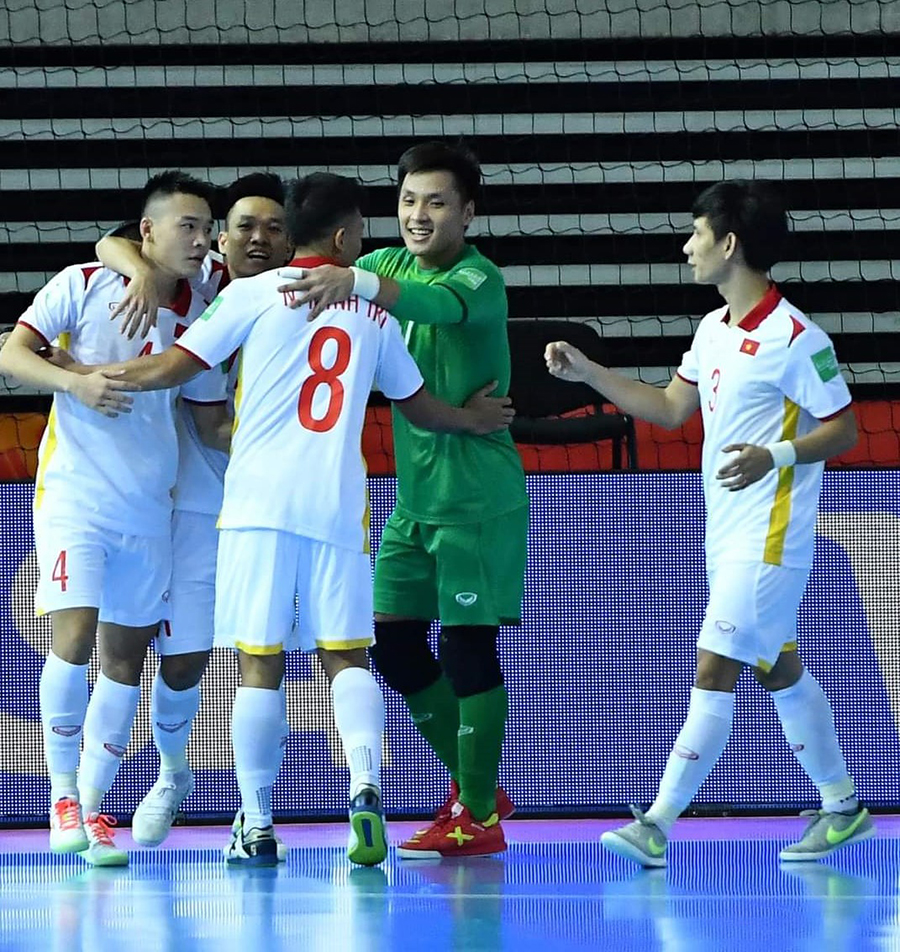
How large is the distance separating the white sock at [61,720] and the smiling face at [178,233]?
3.46ft

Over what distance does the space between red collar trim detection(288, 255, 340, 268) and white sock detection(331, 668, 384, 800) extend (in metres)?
1.00

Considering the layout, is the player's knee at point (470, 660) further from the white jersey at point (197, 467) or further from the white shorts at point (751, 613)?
the white jersey at point (197, 467)

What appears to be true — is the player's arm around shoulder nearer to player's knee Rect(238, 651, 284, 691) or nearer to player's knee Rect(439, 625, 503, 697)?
player's knee Rect(238, 651, 284, 691)

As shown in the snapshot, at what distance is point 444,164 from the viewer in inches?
177

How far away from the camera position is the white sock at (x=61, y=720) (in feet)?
13.9

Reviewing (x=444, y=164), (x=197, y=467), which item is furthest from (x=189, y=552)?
(x=444, y=164)

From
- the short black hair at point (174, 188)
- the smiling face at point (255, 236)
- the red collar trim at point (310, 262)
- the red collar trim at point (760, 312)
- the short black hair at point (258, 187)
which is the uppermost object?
the short black hair at point (258, 187)

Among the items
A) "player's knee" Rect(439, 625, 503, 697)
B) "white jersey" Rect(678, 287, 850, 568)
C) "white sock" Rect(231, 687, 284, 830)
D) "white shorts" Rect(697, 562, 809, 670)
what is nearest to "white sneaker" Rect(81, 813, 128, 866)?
"white sock" Rect(231, 687, 284, 830)

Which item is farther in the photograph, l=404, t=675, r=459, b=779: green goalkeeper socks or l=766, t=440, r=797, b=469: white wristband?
l=404, t=675, r=459, b=779: green goalkeeper socks

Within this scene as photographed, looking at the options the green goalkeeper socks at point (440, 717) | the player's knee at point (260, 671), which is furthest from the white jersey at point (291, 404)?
the green goalkeeper socks at point (440, 717)

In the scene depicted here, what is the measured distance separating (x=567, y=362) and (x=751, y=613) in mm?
811

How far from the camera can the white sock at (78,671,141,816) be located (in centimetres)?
438

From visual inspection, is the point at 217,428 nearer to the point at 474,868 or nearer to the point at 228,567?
the point at 228,567

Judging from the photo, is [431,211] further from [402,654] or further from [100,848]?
[100,848]
